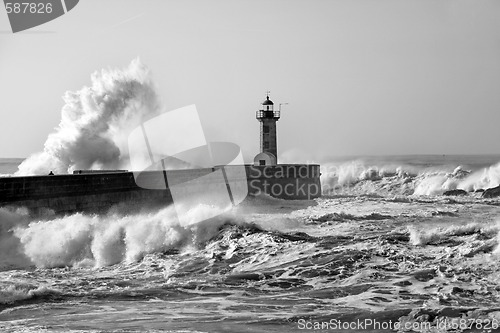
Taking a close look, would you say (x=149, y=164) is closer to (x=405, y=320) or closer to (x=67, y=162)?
(x=67, y=162)

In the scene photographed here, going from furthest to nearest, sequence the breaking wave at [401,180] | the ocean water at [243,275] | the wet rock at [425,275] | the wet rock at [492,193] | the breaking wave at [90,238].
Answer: the breaking wave at [401,180]
the wet rock at [492,193]
the breaking wave at [90,238]
the wet rock at [425,275]
the ocean water at [243,275]

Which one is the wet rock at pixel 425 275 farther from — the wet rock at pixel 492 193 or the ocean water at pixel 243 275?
the wet rock at pixel 492 193

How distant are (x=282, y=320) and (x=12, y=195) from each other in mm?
7337

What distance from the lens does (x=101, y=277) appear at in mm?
10078

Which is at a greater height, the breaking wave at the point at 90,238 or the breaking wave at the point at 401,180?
Result: the breaking wave at the point at 90,238

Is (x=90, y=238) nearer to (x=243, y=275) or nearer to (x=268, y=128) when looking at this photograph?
(x=243, y=275)

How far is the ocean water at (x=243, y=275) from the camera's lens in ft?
23.7

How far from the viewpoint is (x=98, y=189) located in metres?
15.5

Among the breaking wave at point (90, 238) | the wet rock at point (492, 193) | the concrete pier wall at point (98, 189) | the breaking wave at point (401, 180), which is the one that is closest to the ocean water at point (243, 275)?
the breaking wave at point (90, 238)

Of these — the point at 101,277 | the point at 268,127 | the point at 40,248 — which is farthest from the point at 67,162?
the point at 101,277

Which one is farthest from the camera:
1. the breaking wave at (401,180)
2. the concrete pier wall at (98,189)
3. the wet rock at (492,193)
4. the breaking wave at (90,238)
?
the breaking wave at (401,180)

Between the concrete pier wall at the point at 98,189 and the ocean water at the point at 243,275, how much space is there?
0.34 meters

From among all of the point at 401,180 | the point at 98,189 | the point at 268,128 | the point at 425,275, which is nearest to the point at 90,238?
the point at 98,189

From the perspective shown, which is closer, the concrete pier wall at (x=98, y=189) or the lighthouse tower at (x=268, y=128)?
the concrete pier wall at (x=98, y=189)
